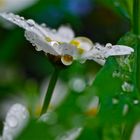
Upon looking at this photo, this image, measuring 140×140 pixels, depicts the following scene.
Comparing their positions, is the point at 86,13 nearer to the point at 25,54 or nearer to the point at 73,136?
the point at 25,54

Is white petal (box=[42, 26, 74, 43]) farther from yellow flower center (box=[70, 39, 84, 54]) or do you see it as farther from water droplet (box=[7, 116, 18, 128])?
water droplet (box=[7, 116, 18, 128])

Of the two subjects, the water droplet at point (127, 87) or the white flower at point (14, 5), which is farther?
the white flower at point (14, 5)

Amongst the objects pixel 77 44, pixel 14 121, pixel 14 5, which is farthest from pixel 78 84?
pixel 14 5

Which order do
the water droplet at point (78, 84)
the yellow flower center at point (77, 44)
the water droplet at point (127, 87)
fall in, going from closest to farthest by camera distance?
the water droplet at point (78, 84) < the water droplet at point (127, 87) < the yellow flower center at point (77, 44)

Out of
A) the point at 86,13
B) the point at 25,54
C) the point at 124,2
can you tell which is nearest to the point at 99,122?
the point at 124,2

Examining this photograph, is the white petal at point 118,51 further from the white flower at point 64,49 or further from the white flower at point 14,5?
the white flower at point 14,5

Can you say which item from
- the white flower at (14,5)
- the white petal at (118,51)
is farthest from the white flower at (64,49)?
the white flower at (14,5)
